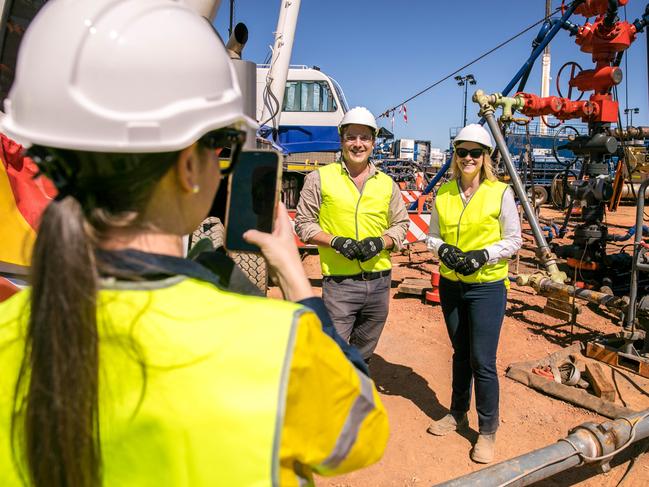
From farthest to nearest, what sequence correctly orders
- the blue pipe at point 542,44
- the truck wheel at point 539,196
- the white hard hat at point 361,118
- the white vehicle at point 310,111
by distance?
the white vehicle at point 310,111 < the truck wheel at point 539,196 < the blue pipe at point 542,44 < the white hard hat at point 361,118

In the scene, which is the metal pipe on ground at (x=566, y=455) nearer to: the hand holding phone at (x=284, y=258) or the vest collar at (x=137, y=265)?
the hand holding phone at (x=284, y=258)

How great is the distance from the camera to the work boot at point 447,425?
3600 mm

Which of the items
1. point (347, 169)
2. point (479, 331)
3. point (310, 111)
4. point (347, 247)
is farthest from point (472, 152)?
point (310, 111)

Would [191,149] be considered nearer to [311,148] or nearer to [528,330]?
[528,330]

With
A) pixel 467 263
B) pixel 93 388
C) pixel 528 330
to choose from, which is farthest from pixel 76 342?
pixel 528 330

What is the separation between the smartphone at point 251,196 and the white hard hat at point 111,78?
25cm

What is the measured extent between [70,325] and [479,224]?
2.92 meters

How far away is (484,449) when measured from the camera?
3.29 meters

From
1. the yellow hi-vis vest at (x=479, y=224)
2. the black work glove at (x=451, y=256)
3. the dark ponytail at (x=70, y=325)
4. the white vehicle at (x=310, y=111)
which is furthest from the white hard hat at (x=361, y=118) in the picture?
the white vehicle at (x=310, y=111)

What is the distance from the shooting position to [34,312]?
76cm

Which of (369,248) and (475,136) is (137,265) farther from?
(475,136)

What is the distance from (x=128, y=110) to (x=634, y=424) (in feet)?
9.30

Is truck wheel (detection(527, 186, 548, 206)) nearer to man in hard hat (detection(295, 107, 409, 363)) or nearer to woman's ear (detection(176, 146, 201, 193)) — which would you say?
man in hard hat (detection(295, 107, 409, 363))

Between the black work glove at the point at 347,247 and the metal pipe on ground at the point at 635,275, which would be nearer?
the black work glove at the point at 347,247
